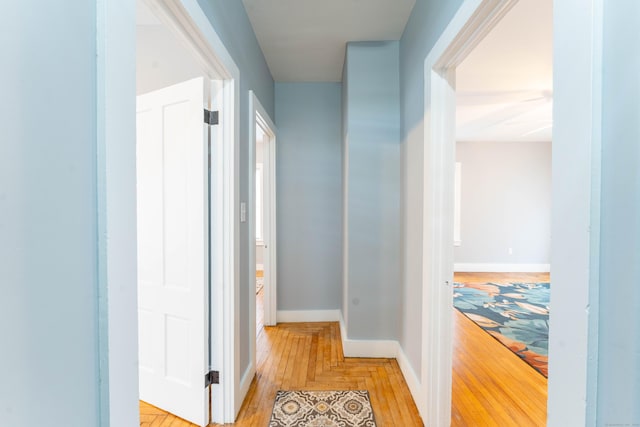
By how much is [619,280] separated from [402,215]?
1886mm

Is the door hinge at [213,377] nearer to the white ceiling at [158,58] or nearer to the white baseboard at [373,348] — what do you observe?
the white baseboard at [373,348]

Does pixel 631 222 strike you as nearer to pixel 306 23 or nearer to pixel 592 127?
pixel 592 127

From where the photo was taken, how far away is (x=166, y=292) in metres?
1.82

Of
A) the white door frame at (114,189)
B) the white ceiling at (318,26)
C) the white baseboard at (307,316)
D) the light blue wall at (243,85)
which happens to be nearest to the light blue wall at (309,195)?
the white baseboard at (307,316)

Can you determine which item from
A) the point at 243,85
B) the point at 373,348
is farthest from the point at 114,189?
the point at 373,348

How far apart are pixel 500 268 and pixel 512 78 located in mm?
4409

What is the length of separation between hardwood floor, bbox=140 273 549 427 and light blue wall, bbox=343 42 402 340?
0.49 meters

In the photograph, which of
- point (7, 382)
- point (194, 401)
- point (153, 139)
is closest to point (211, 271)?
point (194, 401)

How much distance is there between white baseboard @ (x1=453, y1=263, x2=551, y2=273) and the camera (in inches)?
252

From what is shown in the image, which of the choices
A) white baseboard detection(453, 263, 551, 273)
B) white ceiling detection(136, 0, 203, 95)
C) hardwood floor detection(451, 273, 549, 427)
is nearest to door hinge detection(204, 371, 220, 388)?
hardwood floor detection(451, 273, 549, 427)

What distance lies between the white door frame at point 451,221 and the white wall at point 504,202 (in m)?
5.20

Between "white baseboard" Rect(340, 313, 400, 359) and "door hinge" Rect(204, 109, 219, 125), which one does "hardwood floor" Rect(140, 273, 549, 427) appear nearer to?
"white baseboard" Rect(340, 313, 400, 359)

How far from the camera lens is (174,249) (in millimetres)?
1790

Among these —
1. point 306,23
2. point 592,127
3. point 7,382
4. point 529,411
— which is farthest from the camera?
point 306,23
